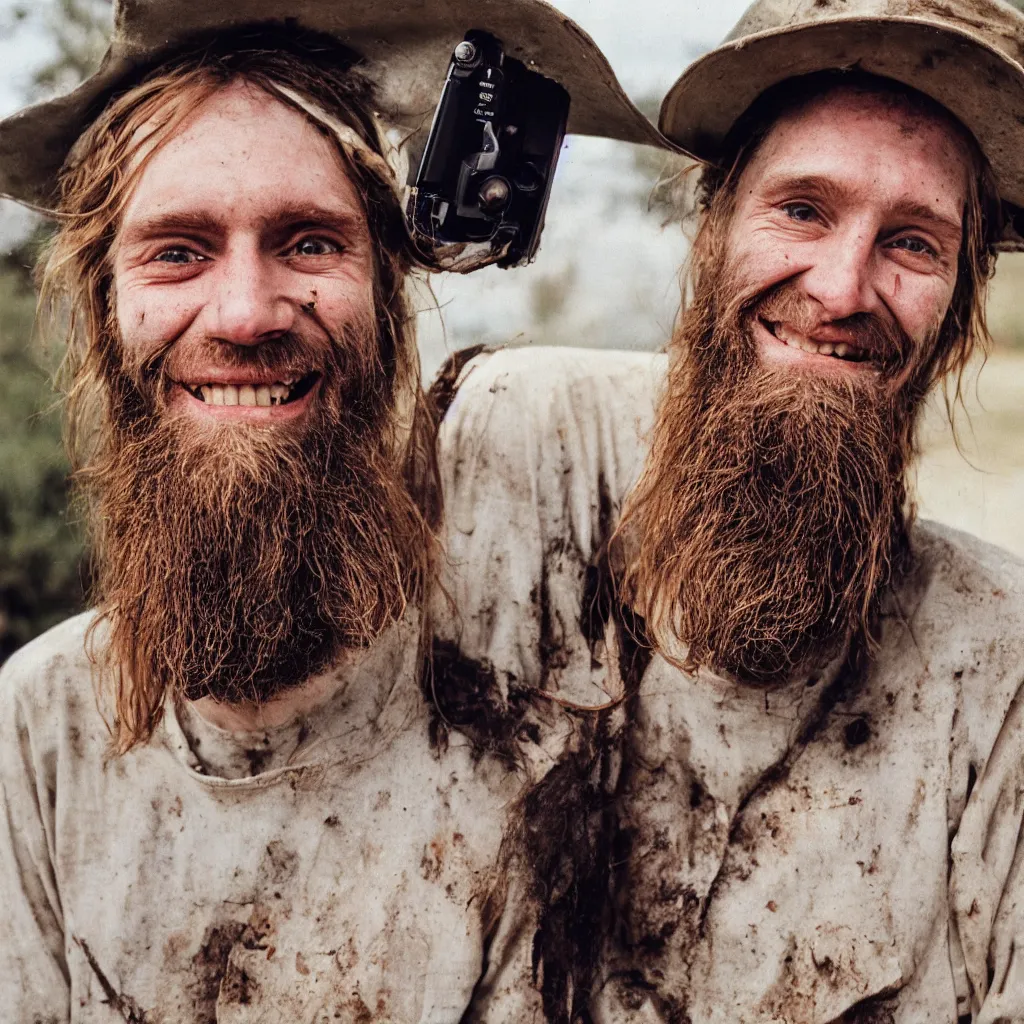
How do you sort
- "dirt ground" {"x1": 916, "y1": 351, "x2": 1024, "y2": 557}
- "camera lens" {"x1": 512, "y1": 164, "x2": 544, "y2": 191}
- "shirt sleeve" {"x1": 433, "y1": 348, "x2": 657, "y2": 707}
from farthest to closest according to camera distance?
"dirt ground" {"x1": 916, "y1": 351, "x2": 1024, "y2": 557} < "shirt sleeve" {"x1": 433, "y1": 348, "x2": 657, "y2": 707} < "camera lens" {"x1": 512, "y1": 164, "x2": 544, "y2": 191}

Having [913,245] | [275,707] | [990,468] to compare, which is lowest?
[275,707]

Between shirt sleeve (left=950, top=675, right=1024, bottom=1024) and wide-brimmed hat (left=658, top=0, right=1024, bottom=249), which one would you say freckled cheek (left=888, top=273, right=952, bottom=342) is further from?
shirt sleeve (left=950, top=675, right=1024, bottom=1024)

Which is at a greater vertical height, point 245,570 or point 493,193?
point 493,193

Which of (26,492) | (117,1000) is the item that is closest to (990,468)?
(26,492)

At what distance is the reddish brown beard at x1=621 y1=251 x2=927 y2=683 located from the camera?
106 inches

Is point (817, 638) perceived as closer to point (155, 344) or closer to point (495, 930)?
point (495, 930)

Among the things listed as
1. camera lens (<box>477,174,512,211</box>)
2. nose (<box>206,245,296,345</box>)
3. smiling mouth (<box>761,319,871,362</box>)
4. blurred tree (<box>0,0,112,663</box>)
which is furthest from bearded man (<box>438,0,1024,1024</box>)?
blurred tree (<box>0,0,112,663</box>)

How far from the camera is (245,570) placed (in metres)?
2.64

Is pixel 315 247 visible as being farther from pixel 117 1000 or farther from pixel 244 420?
pixel 117 1000

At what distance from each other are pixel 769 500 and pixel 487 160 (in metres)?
0.86

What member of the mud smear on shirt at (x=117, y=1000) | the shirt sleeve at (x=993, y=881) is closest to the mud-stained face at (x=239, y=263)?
the mud smear on shirt at (x=117, y=1000)

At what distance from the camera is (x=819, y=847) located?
2.74m

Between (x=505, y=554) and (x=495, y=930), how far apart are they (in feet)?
2.48

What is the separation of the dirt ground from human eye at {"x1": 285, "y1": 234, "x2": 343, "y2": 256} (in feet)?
14.2
